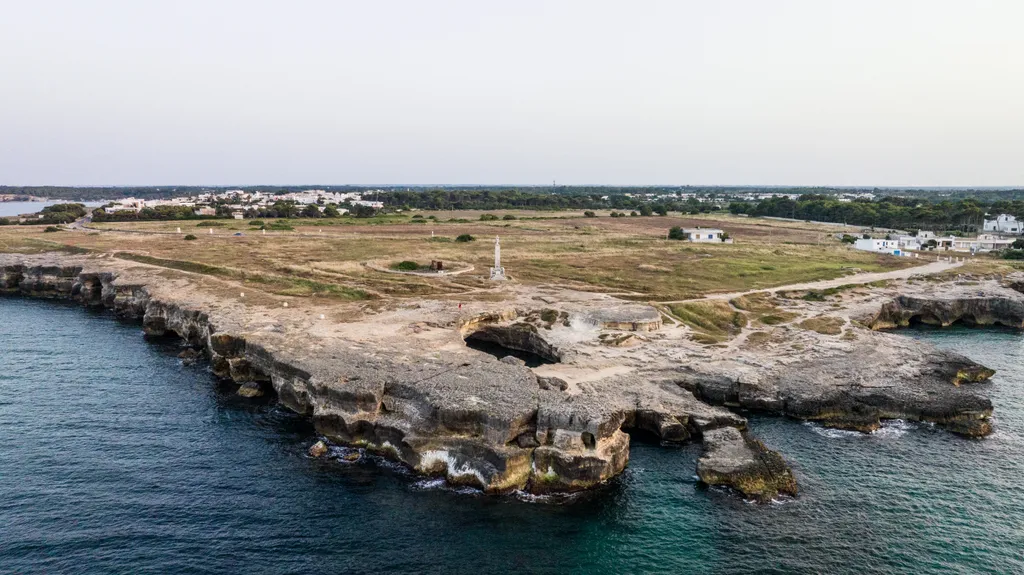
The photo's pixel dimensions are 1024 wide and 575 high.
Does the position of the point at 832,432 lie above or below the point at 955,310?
below

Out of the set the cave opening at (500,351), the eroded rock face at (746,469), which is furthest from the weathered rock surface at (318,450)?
the eroded rock face at (746,469)

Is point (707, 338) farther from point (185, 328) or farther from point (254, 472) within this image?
point (185, 328)

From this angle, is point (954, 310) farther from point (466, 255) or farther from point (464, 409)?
point (466, 255)

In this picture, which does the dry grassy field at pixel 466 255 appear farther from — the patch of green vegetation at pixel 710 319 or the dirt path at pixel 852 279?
the patch of green vegetation at pixel 710 319

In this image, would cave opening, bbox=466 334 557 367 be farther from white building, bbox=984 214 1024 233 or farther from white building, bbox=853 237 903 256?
white building, bbox=984 214 1024 233

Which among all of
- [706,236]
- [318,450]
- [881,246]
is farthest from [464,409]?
[881,246]

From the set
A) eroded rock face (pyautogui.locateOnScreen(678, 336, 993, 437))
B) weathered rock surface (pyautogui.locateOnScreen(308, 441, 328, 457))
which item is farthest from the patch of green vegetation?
weathered rock surface (pyautogui.locateOnScreen(308, 441, 328, 457))

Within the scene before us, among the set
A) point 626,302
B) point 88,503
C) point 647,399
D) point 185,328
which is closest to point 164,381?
point 185,328
